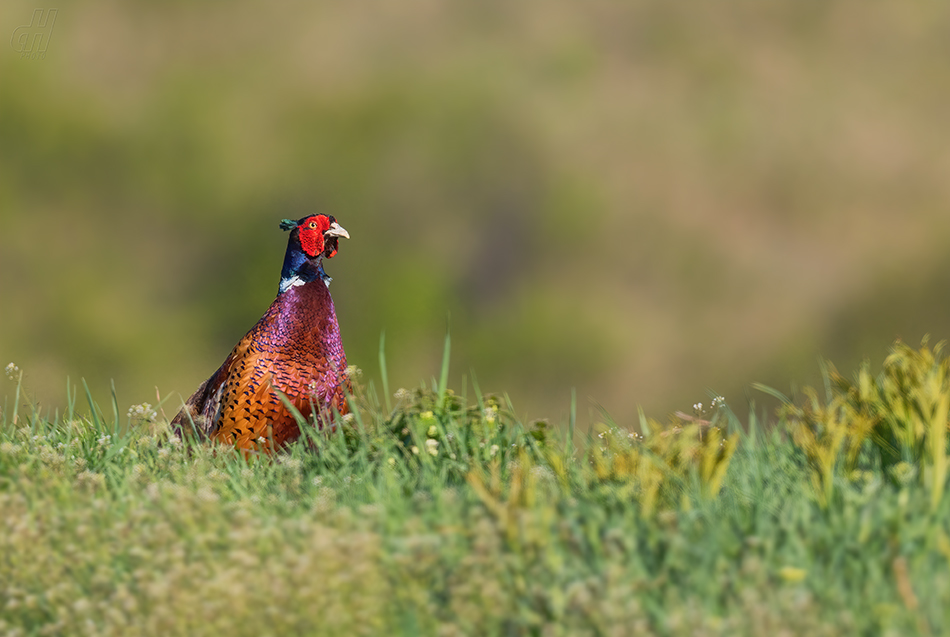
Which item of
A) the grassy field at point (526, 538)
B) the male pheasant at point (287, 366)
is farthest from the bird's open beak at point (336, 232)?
the grassy field at point (526, 538)

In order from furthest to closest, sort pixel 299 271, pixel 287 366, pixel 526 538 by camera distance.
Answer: pixel 299 271
pixel 287 366
pixel 526 538

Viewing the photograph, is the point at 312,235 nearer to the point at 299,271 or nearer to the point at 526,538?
the point at 299,271

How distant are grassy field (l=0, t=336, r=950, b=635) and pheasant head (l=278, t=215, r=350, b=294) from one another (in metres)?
1.38

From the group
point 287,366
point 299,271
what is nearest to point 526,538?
point 287,366

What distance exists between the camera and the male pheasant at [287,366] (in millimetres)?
4773

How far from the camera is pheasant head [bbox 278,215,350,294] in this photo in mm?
5266

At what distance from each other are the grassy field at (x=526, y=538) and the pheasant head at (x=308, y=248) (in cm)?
138

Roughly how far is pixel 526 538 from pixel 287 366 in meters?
2.32

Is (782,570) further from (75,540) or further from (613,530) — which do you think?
(75,540)

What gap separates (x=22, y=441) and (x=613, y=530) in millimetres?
2943

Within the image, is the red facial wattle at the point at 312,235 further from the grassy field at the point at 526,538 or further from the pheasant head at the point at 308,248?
the grassy field at the point at 526,538

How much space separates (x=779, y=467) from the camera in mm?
3832

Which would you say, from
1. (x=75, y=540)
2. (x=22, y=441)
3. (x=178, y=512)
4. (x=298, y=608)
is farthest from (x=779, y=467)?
(x=22, y=441)

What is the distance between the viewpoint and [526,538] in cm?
284
